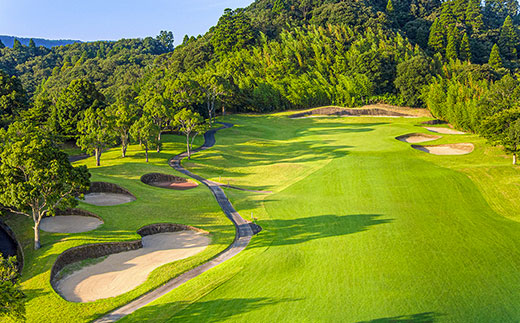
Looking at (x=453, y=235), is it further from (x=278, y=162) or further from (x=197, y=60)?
(x=197, y=60)

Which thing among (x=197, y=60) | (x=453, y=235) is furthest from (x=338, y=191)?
(x=197, y=60)

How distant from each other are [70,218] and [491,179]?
5183 cm

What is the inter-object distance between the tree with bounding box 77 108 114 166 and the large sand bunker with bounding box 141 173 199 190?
9.38m

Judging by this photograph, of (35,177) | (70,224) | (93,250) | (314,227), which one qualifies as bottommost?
(314,227)

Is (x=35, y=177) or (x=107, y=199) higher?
(x=35, y=177)

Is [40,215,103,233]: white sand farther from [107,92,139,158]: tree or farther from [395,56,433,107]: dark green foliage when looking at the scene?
[395,56,433,107]: dark green foliage

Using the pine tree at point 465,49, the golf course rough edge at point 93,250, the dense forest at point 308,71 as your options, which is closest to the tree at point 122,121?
the dense forest at point 308,71

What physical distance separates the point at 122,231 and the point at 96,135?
24.9m

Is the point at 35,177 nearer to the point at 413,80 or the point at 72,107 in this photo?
the point at 72,107

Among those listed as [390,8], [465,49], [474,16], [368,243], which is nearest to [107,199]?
[368,243]

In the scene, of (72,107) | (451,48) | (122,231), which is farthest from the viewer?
(451,48)

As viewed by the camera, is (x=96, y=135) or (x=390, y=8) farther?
(x=390, y=8)

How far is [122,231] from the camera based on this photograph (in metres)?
30.6

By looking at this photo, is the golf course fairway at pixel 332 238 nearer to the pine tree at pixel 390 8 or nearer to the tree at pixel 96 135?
the tree at pixel 96 135
